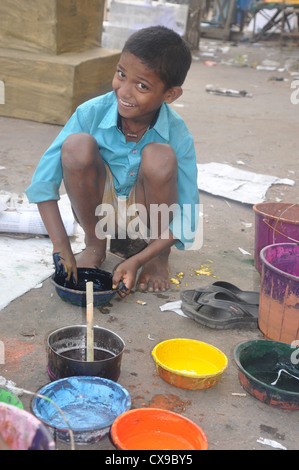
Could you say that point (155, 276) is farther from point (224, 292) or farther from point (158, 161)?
point (158, 161)

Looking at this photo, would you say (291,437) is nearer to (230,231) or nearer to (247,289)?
(247,289)

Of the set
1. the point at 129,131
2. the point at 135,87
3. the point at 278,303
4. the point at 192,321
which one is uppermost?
the point at 135,87

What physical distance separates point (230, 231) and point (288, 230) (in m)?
0.72

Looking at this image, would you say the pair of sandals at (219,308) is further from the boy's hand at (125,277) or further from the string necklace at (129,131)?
the string necklace at (129,131)

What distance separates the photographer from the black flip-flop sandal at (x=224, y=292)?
2.34 metres

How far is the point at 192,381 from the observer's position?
183cm

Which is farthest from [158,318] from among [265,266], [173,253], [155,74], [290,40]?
[290,40]

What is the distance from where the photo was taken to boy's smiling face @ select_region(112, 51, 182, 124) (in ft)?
7.48

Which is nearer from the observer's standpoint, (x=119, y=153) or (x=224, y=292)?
(x=224, y=292)

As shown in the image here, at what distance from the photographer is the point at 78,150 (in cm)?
237

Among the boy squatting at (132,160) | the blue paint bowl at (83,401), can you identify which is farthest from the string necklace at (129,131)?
the blue paint bowl at (83,401)

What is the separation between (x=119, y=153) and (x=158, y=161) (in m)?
→ 0.21

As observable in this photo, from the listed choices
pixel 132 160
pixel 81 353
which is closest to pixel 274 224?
pixel 132 160

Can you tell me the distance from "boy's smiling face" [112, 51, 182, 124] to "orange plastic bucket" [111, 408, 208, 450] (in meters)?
1.27
